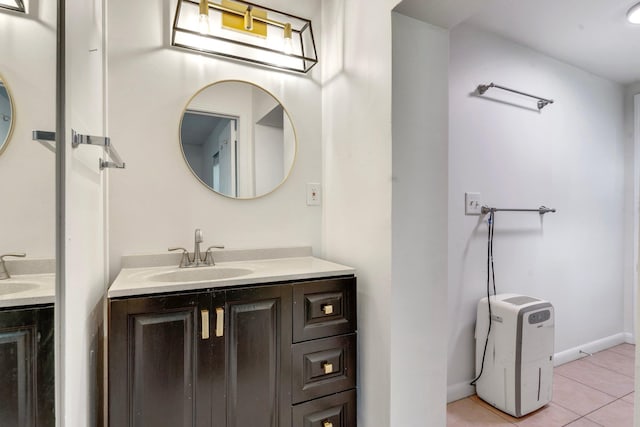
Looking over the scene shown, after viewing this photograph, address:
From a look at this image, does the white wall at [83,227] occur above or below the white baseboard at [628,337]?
above

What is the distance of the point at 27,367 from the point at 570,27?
9.60ft

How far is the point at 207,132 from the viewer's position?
162 centimetres

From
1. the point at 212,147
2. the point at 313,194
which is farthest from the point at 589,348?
the point at 212,147

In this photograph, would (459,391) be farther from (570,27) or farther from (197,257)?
(570,27)

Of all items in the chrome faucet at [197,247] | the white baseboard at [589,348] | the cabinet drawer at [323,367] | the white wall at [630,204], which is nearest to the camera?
the cabinet drawer at [323,367]

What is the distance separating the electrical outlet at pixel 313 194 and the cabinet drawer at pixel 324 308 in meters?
0.59

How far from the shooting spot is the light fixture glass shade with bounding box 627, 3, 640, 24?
1795 millimetres

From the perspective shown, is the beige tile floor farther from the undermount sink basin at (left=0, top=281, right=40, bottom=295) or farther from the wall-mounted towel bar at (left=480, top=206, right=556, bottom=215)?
the undermount sink basin at (left=0, top=281, right=40, bottom=295)

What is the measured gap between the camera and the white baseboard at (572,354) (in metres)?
1.95

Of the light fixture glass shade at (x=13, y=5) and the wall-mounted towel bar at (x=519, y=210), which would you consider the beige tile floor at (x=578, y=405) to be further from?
the light fixture glass shade at (x=13, y=5)

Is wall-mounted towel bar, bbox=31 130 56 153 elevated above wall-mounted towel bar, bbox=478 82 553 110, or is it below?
below

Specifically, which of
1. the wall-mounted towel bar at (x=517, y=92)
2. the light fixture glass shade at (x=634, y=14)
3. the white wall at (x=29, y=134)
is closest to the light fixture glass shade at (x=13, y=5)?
the white wall at (x=29, y=134)

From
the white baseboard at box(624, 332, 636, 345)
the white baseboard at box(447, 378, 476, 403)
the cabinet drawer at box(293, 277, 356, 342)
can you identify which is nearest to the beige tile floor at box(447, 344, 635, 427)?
the white baseboard at box(447, 378, 476, 403)

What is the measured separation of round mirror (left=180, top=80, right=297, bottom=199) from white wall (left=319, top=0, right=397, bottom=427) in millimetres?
300
